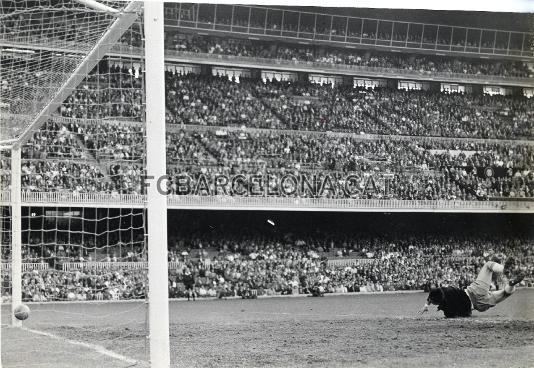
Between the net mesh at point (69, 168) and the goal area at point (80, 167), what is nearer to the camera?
the goal area at point (80, 167)

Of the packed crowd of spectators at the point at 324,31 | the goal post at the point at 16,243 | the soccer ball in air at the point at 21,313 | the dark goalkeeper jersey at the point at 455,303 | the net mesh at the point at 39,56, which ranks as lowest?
the soccer ball in air at the point at 21,313

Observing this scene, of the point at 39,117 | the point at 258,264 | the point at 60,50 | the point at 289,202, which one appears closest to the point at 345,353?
the point at 60,50

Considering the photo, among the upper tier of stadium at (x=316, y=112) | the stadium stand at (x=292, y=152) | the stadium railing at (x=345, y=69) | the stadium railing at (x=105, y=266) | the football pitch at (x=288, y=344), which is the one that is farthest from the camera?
the stadium railing at (x=345, y=69)

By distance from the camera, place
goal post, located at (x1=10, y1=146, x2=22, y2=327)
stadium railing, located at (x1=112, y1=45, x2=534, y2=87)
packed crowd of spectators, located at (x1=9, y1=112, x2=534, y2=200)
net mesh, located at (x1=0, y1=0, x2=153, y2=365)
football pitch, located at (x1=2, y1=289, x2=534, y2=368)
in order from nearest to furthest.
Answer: football pitch, located at (x1=2, y1=289, x2=534, y2=368) → net mesh, located at (x1=0, y1=0, x2=153, y2=365) → goal post, located at (x1=10, y1=146, x2=22, y2=327) → packed crowd of spectators, located at (x1=9, y1=112, x2=534, y2=200) → stadium railing, located at (x1=112, y1=45, x2=534, y2=87)

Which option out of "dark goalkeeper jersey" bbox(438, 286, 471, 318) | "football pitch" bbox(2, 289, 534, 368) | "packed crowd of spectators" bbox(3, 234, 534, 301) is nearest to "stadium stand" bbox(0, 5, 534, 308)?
"packed crowd of spectators" bbox(3, 234, 534, 301)

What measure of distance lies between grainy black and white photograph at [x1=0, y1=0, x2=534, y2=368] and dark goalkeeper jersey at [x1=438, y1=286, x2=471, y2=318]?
0.04 meters

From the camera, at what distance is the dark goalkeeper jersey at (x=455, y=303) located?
1245 cm

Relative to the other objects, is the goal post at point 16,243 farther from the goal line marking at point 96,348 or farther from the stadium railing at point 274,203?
the stadium railing at point 274,203

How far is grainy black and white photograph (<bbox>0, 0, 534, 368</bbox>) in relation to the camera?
12.3 m

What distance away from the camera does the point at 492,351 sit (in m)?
8.30

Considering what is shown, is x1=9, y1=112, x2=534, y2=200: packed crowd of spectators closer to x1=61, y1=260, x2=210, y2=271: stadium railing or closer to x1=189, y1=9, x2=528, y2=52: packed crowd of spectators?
x1=61, y1=260, x2=210, y2=271: stadium railing

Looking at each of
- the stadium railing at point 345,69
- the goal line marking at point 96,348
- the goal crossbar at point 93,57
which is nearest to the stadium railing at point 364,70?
the stadium railing at point 345,69

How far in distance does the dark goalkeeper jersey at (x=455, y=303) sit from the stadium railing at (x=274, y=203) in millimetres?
15392

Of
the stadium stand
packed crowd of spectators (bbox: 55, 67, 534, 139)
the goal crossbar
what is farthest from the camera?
packed crowd of spectators (bbox: 55, 67, 534, 139)
